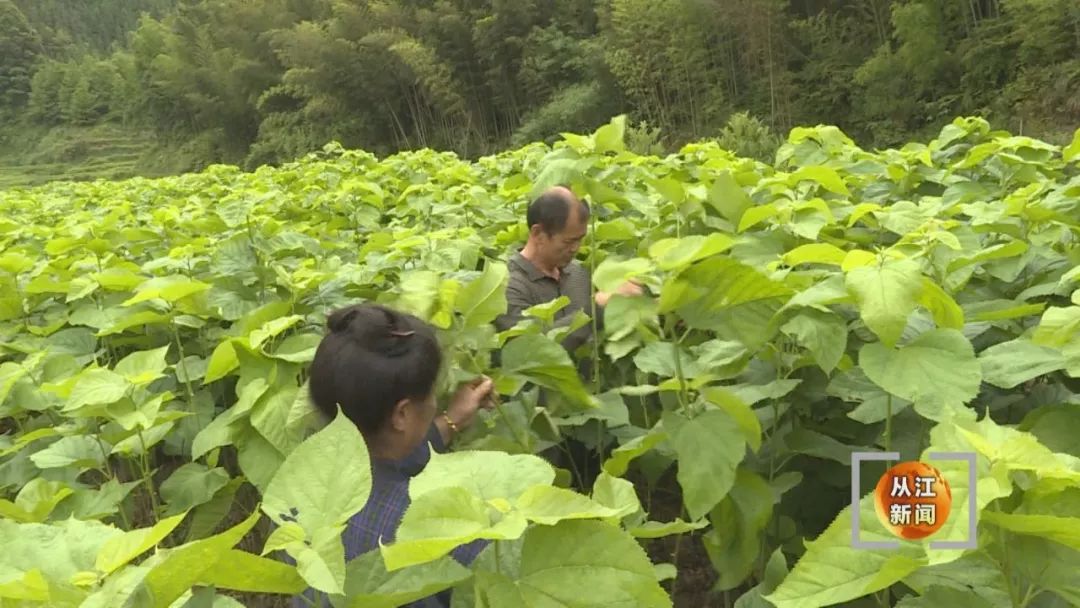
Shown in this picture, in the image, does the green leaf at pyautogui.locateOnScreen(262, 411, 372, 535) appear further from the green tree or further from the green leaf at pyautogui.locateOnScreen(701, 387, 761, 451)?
the green tree

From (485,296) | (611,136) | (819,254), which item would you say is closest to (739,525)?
(819,254)

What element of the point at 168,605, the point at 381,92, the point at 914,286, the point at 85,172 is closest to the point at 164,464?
the point at 168,605

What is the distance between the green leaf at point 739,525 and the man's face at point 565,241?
47.3 inches

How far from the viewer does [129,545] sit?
2.27ft

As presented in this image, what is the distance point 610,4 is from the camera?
19594 millimetres

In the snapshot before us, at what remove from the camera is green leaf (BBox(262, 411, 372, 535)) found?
0.75 m

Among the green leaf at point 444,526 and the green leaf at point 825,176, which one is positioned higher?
the green leaf at point 444,526

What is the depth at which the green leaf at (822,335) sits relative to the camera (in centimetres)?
115

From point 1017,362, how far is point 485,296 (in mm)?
796

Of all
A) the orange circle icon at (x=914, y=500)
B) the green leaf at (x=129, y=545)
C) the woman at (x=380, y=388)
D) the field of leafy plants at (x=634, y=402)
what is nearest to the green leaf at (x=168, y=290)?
the field of leafy plants at (x=634, y=402)

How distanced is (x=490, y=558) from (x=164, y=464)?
83.1 inches

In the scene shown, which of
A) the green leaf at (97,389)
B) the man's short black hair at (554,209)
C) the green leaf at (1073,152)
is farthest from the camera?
the man's short black hair at (554,209)

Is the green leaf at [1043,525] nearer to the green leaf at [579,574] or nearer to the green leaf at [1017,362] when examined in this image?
the green leaf at [579,574]

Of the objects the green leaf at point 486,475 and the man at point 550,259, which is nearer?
the green leaf at point 486,475
